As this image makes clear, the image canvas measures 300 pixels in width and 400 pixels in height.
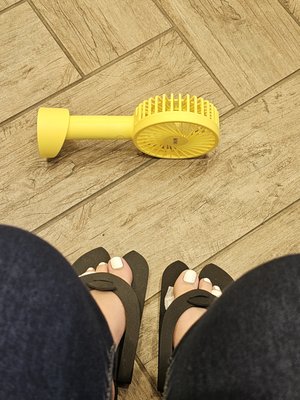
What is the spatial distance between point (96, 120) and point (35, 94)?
17cm

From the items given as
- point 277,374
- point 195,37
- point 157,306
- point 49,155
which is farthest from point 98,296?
point 195,37

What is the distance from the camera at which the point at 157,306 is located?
38.0 inches

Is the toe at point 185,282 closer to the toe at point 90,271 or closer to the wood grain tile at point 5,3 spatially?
the toe at point 90,271

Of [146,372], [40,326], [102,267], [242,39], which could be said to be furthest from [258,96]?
[40,326]

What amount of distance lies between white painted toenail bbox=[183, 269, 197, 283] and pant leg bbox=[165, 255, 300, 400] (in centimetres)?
32

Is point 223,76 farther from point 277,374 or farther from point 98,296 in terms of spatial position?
point 277,374

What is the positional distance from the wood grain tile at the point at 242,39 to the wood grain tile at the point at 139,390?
55cm

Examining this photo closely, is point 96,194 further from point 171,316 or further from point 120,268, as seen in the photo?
point 171,316

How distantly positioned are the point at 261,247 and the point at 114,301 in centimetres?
29

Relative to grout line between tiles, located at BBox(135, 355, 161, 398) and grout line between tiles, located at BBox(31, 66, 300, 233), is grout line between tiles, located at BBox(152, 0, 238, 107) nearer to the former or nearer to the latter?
grout line between tiles, located at BBox(31, 66, 300, 233)

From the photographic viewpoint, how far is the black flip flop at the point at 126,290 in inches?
35.3

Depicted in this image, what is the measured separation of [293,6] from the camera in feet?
3.76

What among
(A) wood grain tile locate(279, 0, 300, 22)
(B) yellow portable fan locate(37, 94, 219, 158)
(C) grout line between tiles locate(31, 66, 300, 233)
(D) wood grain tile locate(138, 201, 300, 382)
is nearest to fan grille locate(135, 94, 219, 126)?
(B) yellow portable fan locate(37, 94, 219, 158)

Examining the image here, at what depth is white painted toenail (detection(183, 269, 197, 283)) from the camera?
954mm
